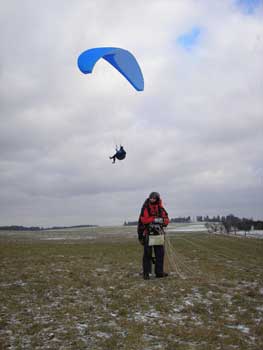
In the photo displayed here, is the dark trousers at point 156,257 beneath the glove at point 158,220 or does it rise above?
beneath

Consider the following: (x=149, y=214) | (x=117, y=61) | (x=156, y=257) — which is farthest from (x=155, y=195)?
(x=117, y=61)

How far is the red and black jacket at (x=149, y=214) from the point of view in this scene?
35.4 ft

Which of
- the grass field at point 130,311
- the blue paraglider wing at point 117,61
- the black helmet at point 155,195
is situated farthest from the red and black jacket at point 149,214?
the blue paraglider wing at point 117,61

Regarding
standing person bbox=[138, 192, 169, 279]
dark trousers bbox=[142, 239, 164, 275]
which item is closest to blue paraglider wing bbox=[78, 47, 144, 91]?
standing person bbox=[138, 192, 169, 279]

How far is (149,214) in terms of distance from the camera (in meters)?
10.8

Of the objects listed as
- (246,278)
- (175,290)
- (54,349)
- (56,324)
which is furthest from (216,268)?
(54,349)

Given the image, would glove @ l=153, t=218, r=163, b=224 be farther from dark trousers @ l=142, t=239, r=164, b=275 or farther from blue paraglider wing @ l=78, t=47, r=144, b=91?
blue paraglider wing @ l=78, t=47, r=144, b=91

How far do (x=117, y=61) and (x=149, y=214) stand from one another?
6102mm

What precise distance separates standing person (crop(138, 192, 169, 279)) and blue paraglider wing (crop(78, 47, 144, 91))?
5046 mm

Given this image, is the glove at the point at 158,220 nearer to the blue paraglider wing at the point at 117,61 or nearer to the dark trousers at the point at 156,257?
the dark trousers at the point at 156,257

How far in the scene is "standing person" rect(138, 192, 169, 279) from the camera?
1074 centimetres

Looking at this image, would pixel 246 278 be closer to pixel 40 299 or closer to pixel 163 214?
pixel 163 214

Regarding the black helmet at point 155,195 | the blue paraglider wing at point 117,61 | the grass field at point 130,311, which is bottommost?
the grass field at point 130,311

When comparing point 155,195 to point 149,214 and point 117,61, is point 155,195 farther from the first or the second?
point 117,61
